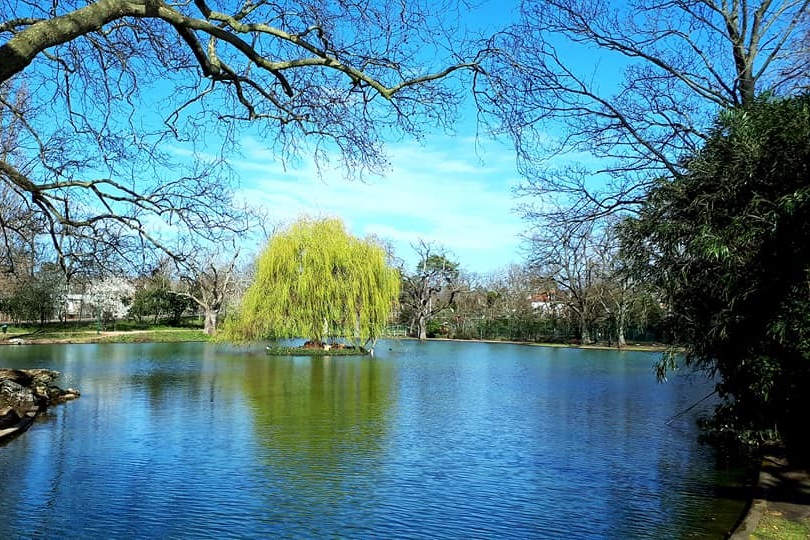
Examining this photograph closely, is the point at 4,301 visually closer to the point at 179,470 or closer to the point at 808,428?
the point at 179,470

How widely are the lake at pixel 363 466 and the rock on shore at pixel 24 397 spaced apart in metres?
0.30

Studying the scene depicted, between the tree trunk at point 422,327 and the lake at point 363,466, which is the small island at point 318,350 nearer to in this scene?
the lake at point 363,466

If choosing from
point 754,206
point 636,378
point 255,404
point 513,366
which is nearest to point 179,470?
point 255,404

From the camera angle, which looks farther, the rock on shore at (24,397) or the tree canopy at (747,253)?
the rock on shore at (24,397)

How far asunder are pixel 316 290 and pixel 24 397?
13708 millimetres

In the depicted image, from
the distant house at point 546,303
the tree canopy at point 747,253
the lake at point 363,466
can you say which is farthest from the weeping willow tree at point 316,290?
the distant house at point 546,303

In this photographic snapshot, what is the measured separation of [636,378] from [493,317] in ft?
90.9

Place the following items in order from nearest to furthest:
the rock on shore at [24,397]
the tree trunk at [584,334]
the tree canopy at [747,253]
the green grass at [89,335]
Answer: the tree canopy at [747,253]
the rock on shore at [24,397]
the green grass at [89,335]
the tree trunk at [584,334]

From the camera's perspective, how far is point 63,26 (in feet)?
10.2

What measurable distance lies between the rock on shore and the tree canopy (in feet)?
30.0

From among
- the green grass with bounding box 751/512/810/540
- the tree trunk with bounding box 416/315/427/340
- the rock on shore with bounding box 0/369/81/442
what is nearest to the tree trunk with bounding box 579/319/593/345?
the tree trunk with bounding box 416/315/427/340

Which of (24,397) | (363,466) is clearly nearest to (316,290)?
(24,397)

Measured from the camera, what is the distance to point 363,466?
774 cm

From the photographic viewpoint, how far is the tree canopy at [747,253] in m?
6.36
